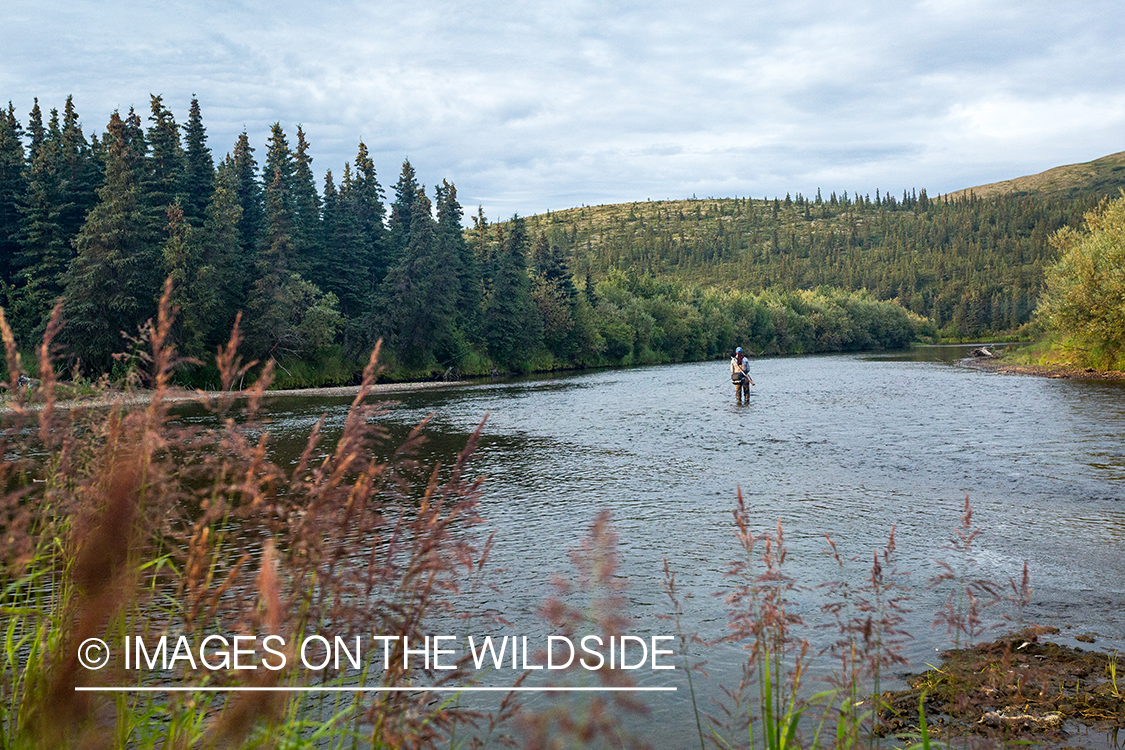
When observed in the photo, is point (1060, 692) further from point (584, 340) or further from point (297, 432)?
point (584, 340)

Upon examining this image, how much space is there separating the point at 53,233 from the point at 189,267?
9184 millimetres

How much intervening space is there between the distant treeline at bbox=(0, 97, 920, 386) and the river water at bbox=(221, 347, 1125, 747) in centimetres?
1825

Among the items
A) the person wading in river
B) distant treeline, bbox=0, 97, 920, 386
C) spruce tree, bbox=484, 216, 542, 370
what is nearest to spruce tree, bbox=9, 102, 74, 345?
distant treeline, bbox=0, 97, 920, 386

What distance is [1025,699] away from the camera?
5.91 metres

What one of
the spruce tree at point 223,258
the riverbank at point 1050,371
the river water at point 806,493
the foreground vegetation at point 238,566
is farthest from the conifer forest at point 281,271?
the riverbank at point 1050,371

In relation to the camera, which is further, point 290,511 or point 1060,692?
point 1060,692

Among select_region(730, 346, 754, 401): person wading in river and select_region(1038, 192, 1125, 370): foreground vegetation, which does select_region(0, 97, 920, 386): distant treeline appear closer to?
select_region(730, 346, 754, 401): person wading in river

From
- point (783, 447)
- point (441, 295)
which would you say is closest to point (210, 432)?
point (783, 447)

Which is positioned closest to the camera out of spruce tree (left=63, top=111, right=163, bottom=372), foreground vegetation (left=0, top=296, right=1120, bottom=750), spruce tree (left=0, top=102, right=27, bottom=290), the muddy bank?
foreground vegetation (left=0, top=296, right=1120, bottom=750)

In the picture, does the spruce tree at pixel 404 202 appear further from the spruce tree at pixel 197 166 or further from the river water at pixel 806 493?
the river water at pixel 806 493

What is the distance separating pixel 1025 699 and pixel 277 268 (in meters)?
56.8

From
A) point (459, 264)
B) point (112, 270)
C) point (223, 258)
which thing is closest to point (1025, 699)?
point (112, 270)

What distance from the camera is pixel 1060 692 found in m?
6.11

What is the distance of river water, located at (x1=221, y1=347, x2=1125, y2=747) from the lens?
344 inches
